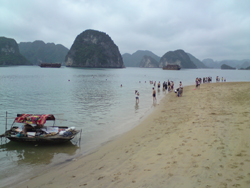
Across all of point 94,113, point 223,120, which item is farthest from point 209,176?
point 94,113

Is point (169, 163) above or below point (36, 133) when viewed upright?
above

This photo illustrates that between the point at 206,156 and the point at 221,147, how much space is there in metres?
1.02

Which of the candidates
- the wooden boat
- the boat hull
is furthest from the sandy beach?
the wooden boat

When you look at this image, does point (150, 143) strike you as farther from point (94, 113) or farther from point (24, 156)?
point (94, 113)

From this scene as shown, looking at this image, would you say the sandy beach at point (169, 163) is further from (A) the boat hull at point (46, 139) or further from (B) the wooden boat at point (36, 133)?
(B) the wooden boat at point (36, 133)

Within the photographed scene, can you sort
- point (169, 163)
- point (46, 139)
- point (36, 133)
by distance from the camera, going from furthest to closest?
point (36, 133) < point (46, 139) < point (169, 163)

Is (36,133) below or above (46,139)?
above

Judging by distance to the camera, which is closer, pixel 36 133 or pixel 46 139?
pixel 46 139

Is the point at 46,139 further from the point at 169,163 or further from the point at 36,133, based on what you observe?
the point at 169,163

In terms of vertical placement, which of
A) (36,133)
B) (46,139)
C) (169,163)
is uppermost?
(169,163)

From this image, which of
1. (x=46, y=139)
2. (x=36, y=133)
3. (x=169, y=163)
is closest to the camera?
(x=169, y=163)

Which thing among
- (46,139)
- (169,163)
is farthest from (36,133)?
(169,163)

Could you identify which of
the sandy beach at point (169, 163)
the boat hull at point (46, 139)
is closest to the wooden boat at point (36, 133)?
the boat hull at point (46, 139)

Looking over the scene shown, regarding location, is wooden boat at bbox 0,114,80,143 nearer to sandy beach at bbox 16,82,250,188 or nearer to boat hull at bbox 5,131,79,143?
boat hull at bbox 5,131,79,143
